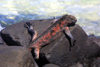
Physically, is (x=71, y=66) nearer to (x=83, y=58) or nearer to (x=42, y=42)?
(x=83, y=58)

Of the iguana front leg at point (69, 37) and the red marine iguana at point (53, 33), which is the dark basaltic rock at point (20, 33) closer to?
the red marine iguana at point (53, 33)

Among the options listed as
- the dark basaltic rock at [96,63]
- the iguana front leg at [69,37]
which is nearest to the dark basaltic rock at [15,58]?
the iguana front leg at [69,37]

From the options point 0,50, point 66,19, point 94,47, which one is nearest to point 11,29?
point 66,19

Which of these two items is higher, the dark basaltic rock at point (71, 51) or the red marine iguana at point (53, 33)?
the red marine iguana at point (53, 33)

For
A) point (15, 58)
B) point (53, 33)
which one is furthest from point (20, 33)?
point (15, 58)

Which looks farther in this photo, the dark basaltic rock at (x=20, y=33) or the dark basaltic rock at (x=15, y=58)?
the dark basaltic rock at (x=20, y=33)

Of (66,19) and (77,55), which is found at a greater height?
(66,19)

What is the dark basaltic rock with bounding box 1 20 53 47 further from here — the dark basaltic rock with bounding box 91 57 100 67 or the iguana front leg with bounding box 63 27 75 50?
the dark basaltic rock with bounding box 91 57 100 67
